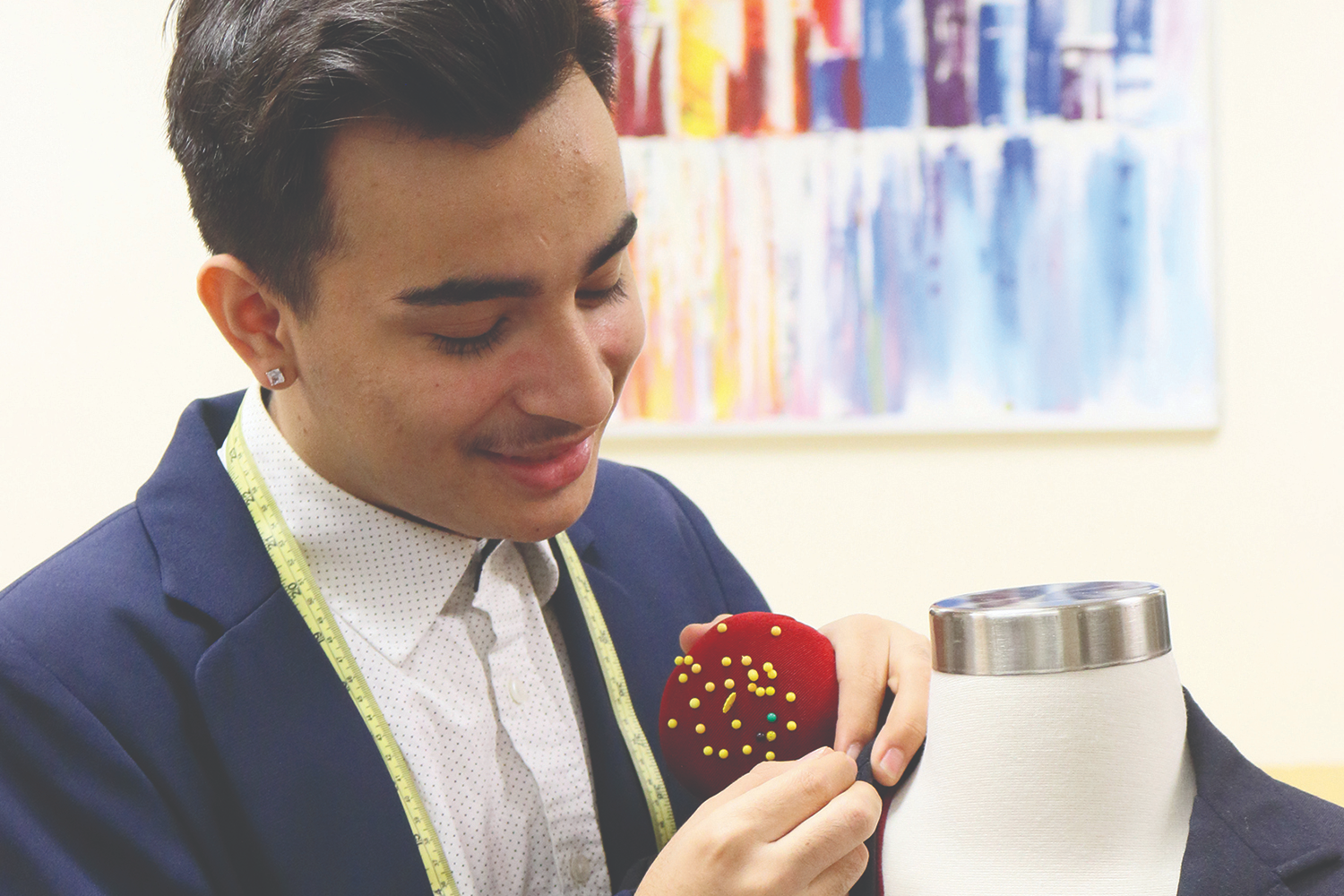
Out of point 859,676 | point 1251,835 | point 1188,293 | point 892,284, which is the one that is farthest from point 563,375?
point 1188,293

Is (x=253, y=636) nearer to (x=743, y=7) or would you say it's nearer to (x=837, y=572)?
(x=837, y=572)

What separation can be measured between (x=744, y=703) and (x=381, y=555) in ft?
1.17

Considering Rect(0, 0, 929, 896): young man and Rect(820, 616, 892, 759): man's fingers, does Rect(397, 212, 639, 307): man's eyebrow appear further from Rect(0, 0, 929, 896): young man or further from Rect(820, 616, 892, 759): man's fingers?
Rect(820, 616, 892, 759): man's fingers

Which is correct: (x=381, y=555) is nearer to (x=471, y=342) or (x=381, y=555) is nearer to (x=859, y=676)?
(x=471, y=342)

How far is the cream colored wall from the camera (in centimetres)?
258

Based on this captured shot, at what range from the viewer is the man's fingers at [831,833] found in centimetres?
81

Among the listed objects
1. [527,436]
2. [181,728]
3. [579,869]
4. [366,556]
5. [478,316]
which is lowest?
[579,869]

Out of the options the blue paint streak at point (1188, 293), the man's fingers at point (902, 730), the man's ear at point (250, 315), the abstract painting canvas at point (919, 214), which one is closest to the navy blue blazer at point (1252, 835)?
the man's fingers at point (902, 730)

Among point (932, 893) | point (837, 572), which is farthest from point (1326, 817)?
point (837, 572)

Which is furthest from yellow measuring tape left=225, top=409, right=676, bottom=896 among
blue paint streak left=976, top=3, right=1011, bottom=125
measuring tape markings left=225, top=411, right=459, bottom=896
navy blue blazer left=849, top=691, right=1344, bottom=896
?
blue paint streak left=976, top=3, right=1011, bottom=125

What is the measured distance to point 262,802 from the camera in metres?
0.94

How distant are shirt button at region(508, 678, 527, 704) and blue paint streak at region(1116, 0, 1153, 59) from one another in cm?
215

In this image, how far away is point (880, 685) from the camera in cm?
105

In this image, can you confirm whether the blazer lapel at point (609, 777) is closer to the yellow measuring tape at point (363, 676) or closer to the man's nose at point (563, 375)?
the yellow measuring tape at point (363, 676)
